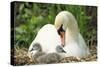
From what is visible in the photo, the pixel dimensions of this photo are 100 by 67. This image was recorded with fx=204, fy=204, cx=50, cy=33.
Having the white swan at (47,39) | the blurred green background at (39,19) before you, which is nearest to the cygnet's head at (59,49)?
the white swan at (47,39)

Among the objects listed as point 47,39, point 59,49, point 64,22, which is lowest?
point 59,49

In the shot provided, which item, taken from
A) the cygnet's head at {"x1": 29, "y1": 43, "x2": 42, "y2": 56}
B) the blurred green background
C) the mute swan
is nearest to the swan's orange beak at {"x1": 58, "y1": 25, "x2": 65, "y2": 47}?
the mute swan

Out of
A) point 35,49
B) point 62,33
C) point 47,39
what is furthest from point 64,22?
point 35,49

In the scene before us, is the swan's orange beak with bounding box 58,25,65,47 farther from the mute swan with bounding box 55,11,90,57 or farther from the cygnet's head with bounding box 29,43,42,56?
the cygnet's head with bounding box 29,43,42,56

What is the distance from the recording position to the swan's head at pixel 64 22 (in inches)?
104

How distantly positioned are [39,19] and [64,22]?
0.35m

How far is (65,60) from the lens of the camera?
8.68ft

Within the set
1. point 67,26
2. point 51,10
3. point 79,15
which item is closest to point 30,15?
point 51,10

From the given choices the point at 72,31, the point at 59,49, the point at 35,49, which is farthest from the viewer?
the point at 72,31

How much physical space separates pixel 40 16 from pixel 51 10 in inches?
6.7

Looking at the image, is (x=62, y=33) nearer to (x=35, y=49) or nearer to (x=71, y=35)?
(x=71, y=35)

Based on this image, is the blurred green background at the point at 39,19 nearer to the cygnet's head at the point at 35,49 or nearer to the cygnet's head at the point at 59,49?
the cygnet's head at the point at 35,49

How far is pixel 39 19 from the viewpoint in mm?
2529

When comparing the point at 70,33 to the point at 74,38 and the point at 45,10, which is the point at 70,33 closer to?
the point at 74,38
